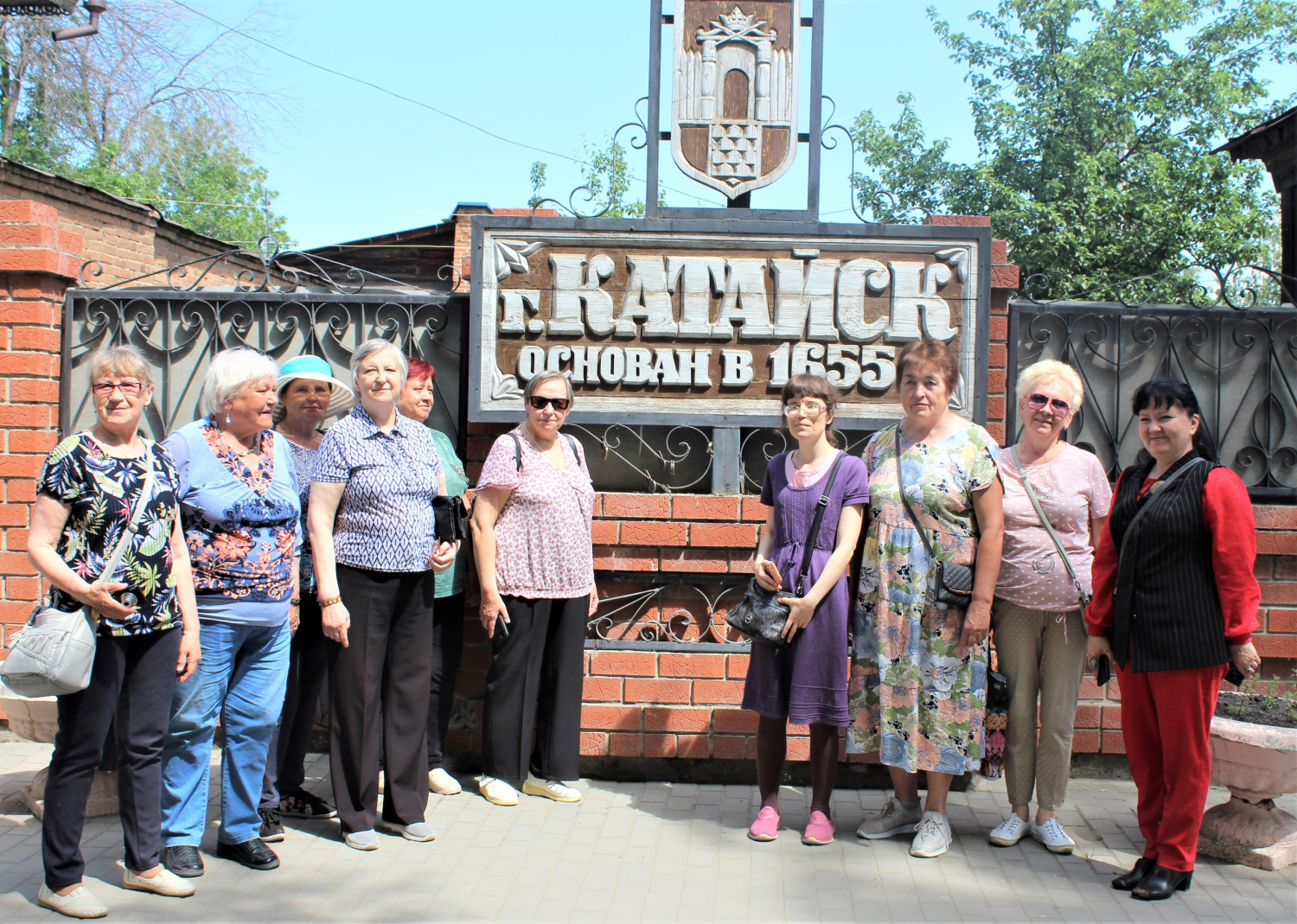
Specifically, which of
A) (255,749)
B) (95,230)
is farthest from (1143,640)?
(95,230)

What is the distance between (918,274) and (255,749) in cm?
342

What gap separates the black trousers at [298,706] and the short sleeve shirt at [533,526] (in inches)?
29.1

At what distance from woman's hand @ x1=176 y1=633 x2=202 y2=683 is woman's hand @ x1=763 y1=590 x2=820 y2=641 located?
1996mm

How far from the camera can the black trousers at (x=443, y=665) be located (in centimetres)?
433

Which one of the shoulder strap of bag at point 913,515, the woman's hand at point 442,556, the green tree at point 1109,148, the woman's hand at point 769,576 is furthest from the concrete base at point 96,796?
the green tree at point 1109,148

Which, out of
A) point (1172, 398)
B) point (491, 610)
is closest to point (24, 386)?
point (491, 610)

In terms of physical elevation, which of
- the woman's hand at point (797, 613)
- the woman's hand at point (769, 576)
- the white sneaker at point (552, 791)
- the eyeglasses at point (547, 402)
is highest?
the eyeglasses at point (547, 402)

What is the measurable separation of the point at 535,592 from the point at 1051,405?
213 centimetres

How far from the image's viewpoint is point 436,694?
437cm

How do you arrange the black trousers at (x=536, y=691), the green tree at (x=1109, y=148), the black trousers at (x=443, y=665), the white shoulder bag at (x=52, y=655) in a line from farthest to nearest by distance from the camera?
the green tree at (x=1109, y=148)
the black trousers at (x=443, y=665)
the black trousers at (x=536, y=691)
the white shoulder bag at (x=52, y=655)

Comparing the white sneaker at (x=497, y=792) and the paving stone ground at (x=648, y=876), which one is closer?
the paving stone ground at (x=648, y=876)

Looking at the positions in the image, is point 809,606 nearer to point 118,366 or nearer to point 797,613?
point 797,613

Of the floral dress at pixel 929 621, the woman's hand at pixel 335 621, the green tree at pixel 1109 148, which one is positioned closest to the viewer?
the woman's hand at pixel 335 621

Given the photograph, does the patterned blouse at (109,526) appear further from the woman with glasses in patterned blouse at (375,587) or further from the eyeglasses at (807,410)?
the eyeglasses at (807,410)
